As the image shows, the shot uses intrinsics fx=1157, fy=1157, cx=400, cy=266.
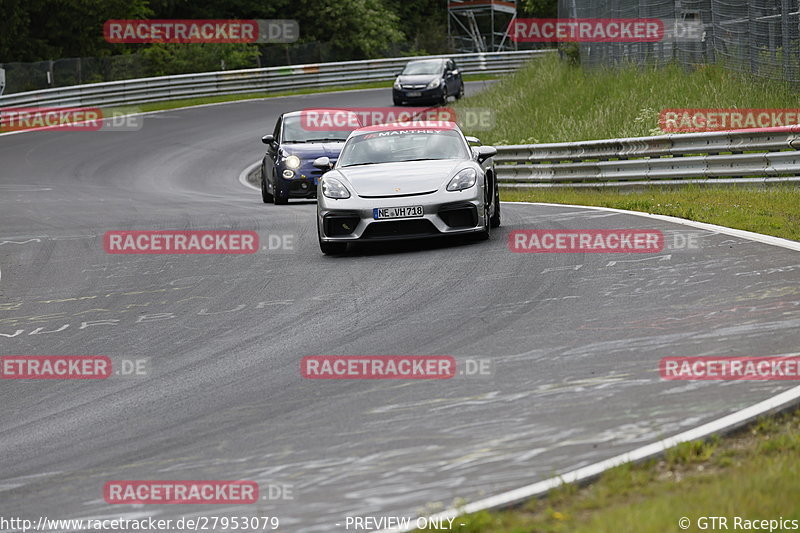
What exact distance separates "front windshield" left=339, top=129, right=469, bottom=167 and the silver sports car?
0.02 metres

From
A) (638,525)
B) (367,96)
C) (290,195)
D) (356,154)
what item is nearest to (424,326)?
(638,525)

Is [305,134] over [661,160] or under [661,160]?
over

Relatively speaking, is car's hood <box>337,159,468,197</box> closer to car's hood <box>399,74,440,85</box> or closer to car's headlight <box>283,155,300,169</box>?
car's headlight <box>283,155,300,169</box>

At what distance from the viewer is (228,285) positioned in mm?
11141

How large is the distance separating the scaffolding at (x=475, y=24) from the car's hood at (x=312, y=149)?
1729 inches

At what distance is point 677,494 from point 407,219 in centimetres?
764

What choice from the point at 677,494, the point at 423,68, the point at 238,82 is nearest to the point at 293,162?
the point at 677,494

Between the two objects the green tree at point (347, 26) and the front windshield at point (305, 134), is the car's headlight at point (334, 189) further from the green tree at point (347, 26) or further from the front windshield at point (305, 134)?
the green tree at point (347, 26)

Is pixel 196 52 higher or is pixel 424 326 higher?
pixel 196 52

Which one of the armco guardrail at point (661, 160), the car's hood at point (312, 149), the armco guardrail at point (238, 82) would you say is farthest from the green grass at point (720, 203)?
the armco guardrail at point (238, 82)

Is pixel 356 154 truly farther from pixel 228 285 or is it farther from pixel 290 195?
pixel 290 195

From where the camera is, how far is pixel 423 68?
137ft

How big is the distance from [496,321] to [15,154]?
2510cm

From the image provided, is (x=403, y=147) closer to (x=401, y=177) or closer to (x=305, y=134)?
(x=401, y=177)
